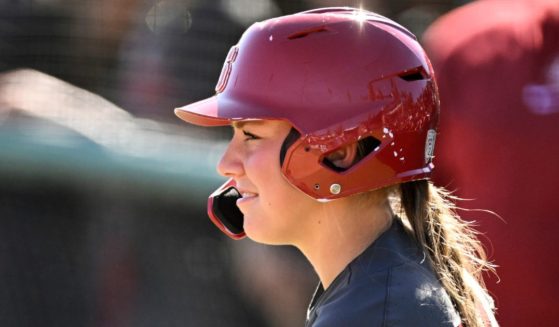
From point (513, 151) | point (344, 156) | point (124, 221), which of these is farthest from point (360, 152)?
point (124, 221)

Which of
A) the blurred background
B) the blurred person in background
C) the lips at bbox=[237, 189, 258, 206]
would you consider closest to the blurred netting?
the blurred background

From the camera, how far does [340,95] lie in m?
2.32

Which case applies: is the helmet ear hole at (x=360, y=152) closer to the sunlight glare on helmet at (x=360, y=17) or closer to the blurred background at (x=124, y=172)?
the sunlight glare on helmet at (x=360, y=17)

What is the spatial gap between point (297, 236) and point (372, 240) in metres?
0.19

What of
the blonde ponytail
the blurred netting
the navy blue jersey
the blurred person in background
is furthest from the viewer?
the blurred netting

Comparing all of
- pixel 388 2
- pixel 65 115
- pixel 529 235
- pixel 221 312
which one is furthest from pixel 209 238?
pixel 529 235

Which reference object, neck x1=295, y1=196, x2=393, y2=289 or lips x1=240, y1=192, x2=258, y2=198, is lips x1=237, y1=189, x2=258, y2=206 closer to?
lips x1=240, y1=192, x2=258, y2=198

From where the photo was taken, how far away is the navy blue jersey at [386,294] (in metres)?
2.09

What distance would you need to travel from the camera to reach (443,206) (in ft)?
8.29

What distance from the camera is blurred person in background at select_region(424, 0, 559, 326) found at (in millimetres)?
3107

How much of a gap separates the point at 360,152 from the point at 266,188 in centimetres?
24

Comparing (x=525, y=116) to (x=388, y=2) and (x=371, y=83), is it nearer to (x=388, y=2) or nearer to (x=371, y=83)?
(x=371, y=83)

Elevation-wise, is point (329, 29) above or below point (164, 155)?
above

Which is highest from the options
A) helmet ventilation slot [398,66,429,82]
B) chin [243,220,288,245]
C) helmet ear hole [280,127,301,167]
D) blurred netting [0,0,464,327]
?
helmet ventilation slot [398,66,429,82]
